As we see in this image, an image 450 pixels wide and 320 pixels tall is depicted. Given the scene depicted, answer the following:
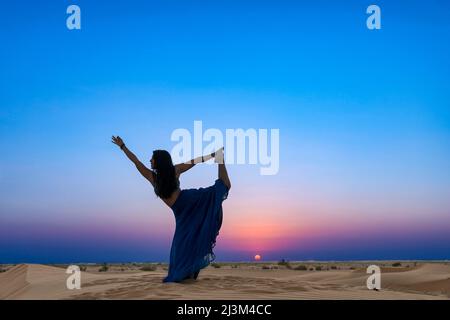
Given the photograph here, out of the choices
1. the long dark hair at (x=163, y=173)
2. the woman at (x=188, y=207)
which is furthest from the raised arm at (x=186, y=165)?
the long dark hair at (x=163, y=173)

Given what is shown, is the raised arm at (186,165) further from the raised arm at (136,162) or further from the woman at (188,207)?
the raised arm at (136,162)

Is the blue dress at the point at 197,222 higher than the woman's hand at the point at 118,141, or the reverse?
the woman's hand at the point at 118,141

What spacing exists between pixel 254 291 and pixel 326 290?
1.68m

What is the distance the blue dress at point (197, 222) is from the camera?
401 inches

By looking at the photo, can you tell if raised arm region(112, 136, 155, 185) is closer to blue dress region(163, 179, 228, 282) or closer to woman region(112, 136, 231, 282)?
woman region(112, 136, 231, 282)

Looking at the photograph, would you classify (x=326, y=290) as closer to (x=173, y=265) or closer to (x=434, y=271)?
(x=173, y=265)

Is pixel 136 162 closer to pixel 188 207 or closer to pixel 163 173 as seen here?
pixel 163 173

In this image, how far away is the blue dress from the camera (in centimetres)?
1020

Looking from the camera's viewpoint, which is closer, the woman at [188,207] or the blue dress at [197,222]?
the woman at [188,207]

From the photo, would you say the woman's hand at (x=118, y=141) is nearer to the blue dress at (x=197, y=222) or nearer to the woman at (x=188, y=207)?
the woman at (x=188, y=207)

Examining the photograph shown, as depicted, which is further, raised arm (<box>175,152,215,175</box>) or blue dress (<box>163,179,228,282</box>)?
blue dress (<box>163,179,228,282</box>)

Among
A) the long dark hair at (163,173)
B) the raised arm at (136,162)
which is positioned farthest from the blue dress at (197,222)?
the raised arm at (136,162)

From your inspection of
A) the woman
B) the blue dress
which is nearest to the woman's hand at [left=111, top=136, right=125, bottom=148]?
the woman
